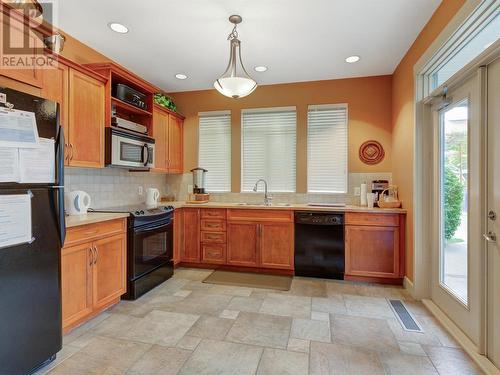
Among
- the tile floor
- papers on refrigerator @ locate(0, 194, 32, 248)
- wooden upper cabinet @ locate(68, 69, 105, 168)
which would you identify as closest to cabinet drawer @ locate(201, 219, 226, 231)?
the tile floor

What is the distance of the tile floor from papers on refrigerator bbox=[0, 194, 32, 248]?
945 mm

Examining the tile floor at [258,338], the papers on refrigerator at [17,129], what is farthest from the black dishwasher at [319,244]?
the papers on refrigerator at [17,129]

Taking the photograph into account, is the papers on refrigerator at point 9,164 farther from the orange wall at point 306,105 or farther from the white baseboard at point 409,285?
the white baseboard at point 409,285

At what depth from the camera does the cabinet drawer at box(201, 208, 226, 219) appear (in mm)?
3834

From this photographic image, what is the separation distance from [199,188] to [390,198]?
280 centimetres

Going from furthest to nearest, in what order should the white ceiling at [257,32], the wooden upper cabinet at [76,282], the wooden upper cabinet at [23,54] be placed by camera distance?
the white ceiling at [257,32] < the wooden upper cabinet at [76,282] < the wooden upper cabinet at [23,54]

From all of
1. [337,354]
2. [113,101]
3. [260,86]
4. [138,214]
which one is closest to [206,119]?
[260,86]

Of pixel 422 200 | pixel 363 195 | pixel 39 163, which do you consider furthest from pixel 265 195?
pixel 39 163

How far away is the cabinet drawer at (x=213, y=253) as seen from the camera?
12.6 feet

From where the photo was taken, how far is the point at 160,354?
1964mm

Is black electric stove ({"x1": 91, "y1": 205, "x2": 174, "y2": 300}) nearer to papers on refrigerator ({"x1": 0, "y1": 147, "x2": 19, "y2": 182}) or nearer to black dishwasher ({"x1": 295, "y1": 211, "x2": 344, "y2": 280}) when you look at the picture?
papers on refrigerator ({"x1": 0, "y1": 147, "x2": 19, "y2": 182})

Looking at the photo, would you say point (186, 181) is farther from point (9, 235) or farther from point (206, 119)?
point (9, 235)

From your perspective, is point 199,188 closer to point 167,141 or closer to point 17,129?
point 167,141

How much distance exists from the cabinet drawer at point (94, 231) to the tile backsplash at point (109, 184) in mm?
662
